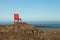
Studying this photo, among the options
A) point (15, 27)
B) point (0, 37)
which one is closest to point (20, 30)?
point (15, 27)

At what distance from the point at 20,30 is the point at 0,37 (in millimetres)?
2680

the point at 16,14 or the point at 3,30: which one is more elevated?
the point at 16,14

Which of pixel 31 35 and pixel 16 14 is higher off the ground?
pixel 16 14

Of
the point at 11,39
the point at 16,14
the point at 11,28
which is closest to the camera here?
the point at 11,39

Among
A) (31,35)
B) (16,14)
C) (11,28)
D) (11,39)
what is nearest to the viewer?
(11,39)

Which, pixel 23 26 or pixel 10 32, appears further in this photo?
pixel 23 26

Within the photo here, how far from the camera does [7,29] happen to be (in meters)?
23.1

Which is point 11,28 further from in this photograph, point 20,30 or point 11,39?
point 11,39

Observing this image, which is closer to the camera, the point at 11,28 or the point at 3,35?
the point at 3,35

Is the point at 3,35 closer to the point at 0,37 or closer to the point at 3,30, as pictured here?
the point at 0,37

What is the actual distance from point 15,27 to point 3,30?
58.8 inches

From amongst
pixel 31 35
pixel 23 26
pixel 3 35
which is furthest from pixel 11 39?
pixel 23 26

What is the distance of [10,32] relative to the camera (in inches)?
851

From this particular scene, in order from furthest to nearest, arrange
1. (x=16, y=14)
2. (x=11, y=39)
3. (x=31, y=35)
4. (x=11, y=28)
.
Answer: (x=16, y=14), (x=11, y=28), (x=31, y=35), (x=11, y=39)
